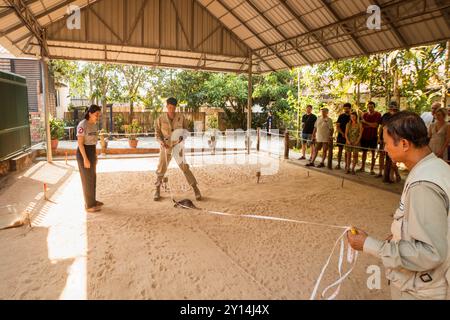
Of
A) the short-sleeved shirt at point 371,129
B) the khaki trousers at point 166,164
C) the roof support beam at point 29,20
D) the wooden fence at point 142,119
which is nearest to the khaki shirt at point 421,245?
the khaki trousers at point 166,164

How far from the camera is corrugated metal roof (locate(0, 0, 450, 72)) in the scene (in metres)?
8.38

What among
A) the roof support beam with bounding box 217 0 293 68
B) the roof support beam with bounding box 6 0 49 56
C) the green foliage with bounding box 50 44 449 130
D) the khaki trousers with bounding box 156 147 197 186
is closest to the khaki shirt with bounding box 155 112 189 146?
the khaki trousers with bounding box 156 147 197 186

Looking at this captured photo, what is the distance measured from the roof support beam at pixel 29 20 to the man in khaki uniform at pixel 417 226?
8.01 meters

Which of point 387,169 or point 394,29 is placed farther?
point 394,29

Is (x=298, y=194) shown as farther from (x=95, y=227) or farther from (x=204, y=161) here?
(x=204, y=161)

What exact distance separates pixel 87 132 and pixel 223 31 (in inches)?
366

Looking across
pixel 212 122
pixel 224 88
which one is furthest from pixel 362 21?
pixel 212 122

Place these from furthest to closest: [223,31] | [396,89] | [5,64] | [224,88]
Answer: [224,88]
[5,64]
[223,31]
[396,89]

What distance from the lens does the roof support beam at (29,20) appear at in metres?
7.19

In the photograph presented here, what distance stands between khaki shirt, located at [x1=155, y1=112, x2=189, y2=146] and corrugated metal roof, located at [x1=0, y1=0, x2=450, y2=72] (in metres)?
4.69

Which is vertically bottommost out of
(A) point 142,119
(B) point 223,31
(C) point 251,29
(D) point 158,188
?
(D) point 158,188

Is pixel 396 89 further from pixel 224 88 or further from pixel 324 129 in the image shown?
pixel 224 88

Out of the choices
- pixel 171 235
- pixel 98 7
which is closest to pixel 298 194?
pixel 171 235

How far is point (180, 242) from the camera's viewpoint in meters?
4.39
